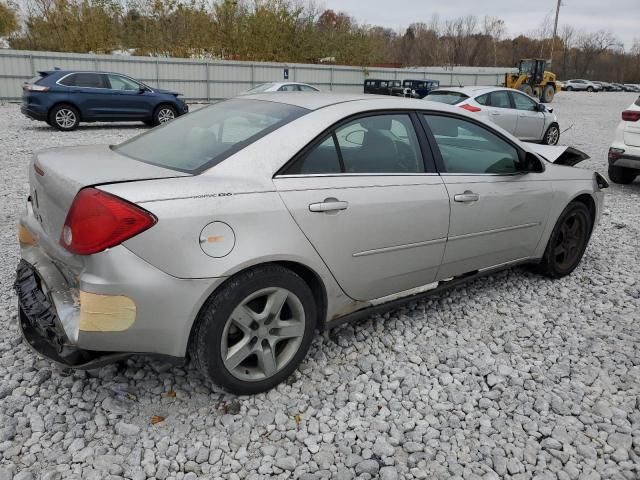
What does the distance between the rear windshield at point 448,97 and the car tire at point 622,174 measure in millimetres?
3846

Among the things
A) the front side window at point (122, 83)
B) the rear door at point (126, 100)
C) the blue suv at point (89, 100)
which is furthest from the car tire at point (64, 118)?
the front side window at point (122, 83)

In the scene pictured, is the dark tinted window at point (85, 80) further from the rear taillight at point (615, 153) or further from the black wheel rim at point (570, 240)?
the black wheel rim at point (570, 240)

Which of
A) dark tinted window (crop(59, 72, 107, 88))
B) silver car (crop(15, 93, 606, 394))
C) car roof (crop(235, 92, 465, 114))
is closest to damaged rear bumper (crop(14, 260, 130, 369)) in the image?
silver car (crop(15, 93, 606, 394))

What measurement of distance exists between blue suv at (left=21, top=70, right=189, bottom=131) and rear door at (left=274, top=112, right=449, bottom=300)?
39.9ft

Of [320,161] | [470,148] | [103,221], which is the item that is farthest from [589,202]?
[103,221]

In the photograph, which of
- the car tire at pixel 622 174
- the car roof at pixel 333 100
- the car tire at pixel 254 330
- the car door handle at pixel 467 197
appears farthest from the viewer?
the car tire at pixel 622 174

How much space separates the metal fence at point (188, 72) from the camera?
20969mm

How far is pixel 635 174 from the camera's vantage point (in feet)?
28.2

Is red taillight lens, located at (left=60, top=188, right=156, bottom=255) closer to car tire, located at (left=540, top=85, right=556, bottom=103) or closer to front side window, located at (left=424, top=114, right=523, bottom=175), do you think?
front side window, located at (left=424, top=114, right=523, bottom=175)

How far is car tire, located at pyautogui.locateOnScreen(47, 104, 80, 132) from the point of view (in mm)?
12945

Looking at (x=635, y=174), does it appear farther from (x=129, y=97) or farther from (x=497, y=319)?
(x=129, y=97)

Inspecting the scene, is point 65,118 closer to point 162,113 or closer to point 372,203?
point 162,113

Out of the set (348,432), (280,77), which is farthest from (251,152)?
(280,77)

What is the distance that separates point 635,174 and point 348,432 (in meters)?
8.07
